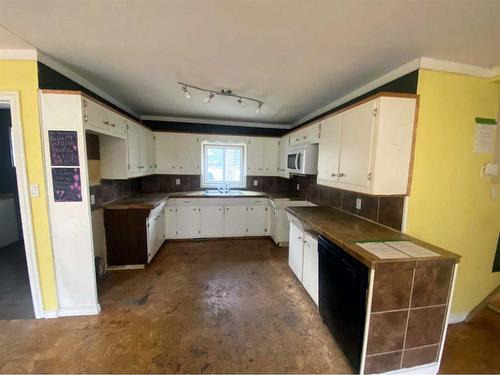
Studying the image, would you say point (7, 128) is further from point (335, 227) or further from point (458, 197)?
point (458, 197)

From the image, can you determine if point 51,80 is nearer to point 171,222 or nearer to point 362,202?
point 171,222

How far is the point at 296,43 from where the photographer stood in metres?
1.58

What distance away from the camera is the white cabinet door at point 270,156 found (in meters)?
4.43

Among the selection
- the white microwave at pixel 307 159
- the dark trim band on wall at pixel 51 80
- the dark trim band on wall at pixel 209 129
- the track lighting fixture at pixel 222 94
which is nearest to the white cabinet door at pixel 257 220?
the white microwave at pixel 307 159

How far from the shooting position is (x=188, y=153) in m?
4.20

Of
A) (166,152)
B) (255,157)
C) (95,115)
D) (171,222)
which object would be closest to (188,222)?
(171,222)

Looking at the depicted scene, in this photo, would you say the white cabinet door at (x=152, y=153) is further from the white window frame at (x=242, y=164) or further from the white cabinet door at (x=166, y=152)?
the white window frame at (x=242, y=164)

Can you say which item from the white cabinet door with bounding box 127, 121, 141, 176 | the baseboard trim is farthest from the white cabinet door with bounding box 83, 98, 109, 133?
the baseboard trim

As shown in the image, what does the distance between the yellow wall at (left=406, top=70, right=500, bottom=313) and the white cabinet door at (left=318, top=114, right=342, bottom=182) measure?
69 cm

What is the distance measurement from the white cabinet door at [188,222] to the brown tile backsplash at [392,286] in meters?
3.19

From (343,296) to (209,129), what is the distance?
385cm

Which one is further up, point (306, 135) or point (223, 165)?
point (306, 135)

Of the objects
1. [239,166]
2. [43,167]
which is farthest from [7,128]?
[239,166]

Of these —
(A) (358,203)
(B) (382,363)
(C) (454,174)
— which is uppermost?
(C) (454,174)
